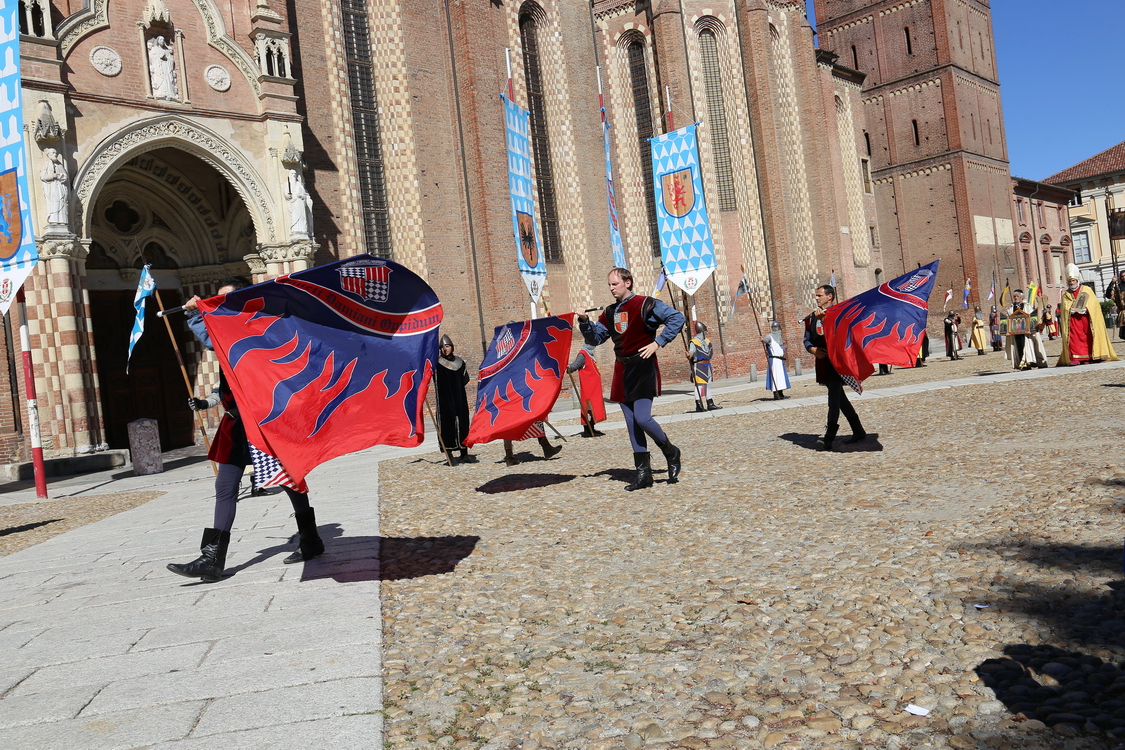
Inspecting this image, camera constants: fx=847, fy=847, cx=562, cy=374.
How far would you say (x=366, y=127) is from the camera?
24.8 m

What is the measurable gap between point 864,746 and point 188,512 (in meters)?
8.94

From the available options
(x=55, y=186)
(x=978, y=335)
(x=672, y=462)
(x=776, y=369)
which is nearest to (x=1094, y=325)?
(x=776, y=369)

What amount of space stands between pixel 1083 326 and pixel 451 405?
14547mm

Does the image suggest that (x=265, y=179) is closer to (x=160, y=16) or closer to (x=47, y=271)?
(x=160, y=16)

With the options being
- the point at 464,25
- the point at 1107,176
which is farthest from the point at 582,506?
the point at 1107,176

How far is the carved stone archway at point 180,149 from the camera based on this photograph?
17031 mm

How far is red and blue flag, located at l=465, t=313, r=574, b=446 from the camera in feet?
30.7

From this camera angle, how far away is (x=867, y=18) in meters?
50.4

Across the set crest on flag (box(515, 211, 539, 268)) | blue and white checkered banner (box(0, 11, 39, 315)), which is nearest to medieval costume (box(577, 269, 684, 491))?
blue and white checkered banner (box(0, 11, 39, 315))

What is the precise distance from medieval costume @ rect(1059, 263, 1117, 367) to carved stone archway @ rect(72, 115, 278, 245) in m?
18.2

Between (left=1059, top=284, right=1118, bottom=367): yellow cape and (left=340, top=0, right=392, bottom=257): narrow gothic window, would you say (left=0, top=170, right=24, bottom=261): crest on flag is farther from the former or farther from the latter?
(left=1059, top=284, right=1118, bottom=367): yellow cape

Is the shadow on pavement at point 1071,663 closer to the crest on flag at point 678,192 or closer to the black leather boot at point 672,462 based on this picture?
the black leather boot at point 672,462

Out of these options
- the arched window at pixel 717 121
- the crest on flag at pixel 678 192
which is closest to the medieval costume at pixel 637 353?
the crest on flag at pixel 678 192

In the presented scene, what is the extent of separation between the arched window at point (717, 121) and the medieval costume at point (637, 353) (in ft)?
85.1
